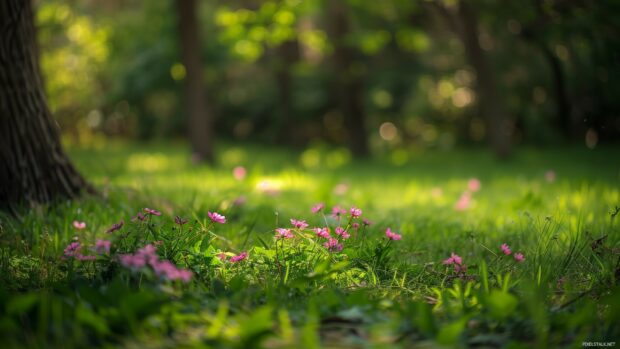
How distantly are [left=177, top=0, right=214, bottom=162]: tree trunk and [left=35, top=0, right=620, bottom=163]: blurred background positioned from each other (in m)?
0.02

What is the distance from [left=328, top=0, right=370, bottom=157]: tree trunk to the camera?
1307cm

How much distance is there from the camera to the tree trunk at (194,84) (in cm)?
963

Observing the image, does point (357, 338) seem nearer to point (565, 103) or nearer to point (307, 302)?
point (307, 302)

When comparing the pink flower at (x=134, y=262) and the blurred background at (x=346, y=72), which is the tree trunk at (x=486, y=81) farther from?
the pink flower at (x=134, y=262)

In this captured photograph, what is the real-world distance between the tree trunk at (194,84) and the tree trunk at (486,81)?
555 centimetres

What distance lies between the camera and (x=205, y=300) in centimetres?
218

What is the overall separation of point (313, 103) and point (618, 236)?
1602 cm

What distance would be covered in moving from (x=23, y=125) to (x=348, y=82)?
10201mm

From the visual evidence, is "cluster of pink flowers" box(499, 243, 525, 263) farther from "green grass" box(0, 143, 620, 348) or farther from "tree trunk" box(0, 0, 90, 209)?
"tree trunk" box(0, 0, 90, 209)

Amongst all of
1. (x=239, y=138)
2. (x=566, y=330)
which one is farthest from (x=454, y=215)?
(x=239, y=138)

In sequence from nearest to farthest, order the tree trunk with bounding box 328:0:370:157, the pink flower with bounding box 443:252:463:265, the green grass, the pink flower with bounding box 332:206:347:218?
1. the green grass
2. the pink flower with bounding box 443:252:463:265
3. the pink flower with bounding box 332:206:347:218
4. the tree trunk with bounding box 328:0:370:157

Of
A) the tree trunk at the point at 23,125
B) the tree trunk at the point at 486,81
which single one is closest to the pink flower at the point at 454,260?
the tree trunk at the point at 23,125

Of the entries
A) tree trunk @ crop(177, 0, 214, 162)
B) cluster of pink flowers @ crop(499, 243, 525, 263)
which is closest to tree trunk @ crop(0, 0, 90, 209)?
cluster of pink flowers @ crop(499, 243, 525, 263)

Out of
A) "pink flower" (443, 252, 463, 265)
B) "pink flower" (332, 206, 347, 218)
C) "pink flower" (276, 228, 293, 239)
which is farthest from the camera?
"pink flower" (332, 206, 347, 218)
